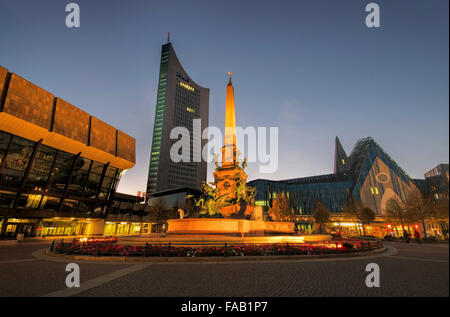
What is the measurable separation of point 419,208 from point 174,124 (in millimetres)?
131960

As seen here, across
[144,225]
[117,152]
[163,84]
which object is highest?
[163,84]

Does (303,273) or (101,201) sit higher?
(101,201)

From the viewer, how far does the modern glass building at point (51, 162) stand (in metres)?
33.2

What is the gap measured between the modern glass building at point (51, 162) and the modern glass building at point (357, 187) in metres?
56.4

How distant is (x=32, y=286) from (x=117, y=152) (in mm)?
44941

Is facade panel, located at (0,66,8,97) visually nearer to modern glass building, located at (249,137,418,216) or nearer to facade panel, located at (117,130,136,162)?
facade panel, located at (117,130,136,162)

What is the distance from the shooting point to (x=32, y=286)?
7543 millimetres

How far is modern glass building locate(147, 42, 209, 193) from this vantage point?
135m

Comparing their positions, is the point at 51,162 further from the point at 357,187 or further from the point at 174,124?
the point at 174,124

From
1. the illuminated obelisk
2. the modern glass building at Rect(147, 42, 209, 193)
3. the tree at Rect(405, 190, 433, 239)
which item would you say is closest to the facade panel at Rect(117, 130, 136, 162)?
the illuminated obelisk

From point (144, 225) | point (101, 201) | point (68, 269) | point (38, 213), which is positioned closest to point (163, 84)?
point (144, 225)

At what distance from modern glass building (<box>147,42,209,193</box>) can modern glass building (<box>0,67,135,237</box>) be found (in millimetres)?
82224

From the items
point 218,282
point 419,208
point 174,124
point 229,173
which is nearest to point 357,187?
point 419,208

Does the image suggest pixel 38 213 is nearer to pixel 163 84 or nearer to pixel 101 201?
pixel 101 201
